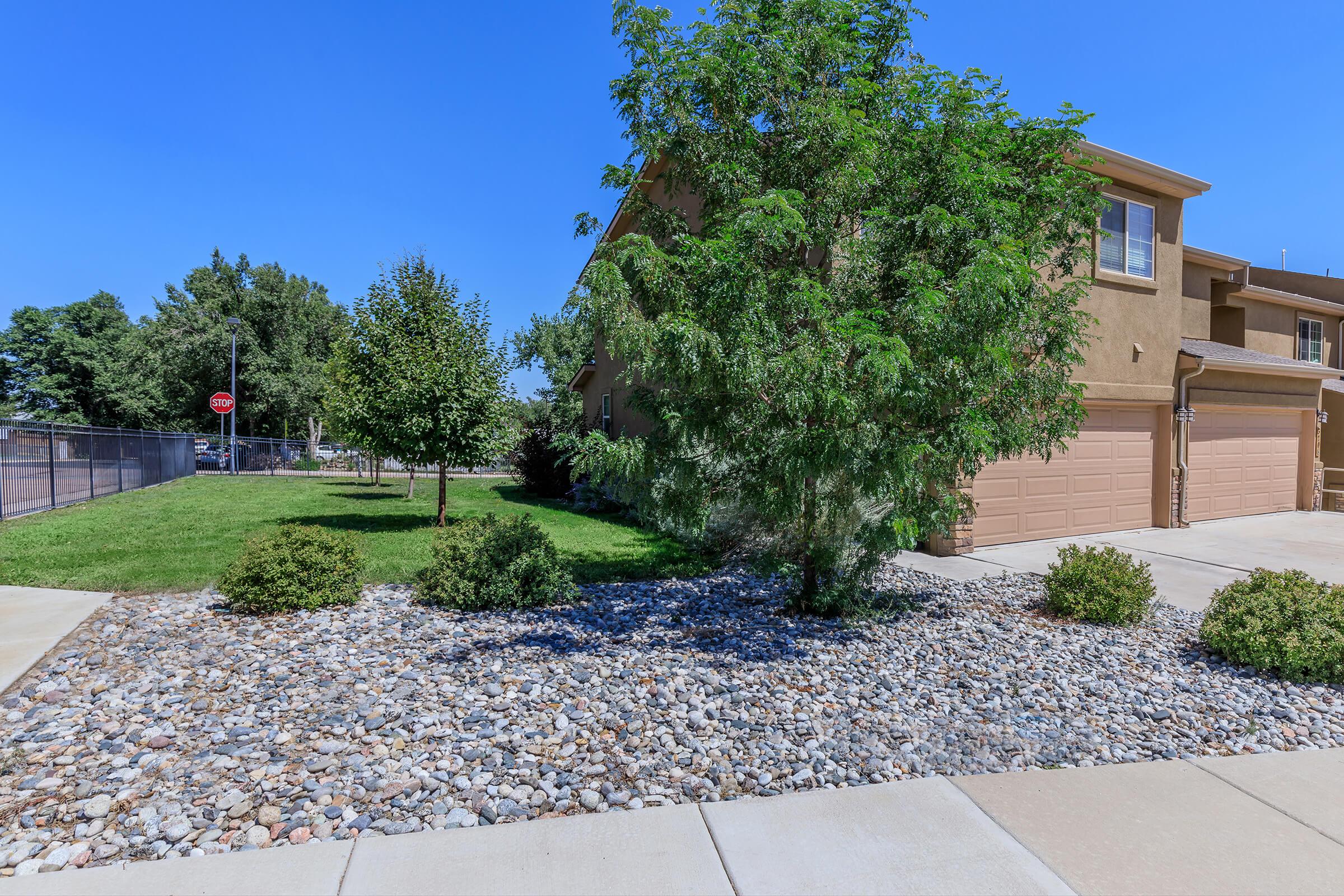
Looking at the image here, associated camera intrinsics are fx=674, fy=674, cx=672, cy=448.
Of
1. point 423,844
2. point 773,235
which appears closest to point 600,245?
point 773,235

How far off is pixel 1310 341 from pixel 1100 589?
1779cm

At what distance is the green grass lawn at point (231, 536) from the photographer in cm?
812

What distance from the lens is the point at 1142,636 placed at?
6.01m

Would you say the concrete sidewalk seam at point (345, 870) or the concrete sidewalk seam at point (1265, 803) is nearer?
the concrete sidewalk seam at point (345, 870)

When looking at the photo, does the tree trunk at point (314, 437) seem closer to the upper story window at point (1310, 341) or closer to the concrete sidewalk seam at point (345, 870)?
the concrete sidewalk seam at point (345, 870)

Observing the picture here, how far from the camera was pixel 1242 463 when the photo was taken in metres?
13.5

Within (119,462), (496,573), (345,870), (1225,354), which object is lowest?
(345,870)

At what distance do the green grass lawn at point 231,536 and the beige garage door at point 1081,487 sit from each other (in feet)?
15.6

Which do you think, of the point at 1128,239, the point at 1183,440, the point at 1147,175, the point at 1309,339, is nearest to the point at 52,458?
the point at 1128,239

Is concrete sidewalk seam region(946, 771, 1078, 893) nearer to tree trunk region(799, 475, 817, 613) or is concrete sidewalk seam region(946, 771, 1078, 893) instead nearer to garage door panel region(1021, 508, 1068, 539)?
tree trunk region(799, 475, 817, 613)

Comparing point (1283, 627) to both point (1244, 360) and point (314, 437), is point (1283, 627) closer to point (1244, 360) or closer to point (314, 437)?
point (1244, 360)

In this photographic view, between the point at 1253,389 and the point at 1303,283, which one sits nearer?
the point at 1253,389

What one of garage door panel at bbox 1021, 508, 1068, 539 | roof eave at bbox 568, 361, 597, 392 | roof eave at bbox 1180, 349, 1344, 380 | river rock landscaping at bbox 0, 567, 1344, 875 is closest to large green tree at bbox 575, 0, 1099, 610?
river rock landscaping at bbox 0, 567, 1344, 875

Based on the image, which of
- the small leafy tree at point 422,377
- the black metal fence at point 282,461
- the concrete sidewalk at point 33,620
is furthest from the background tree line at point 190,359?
the concrete sidewalk at point 33,620
